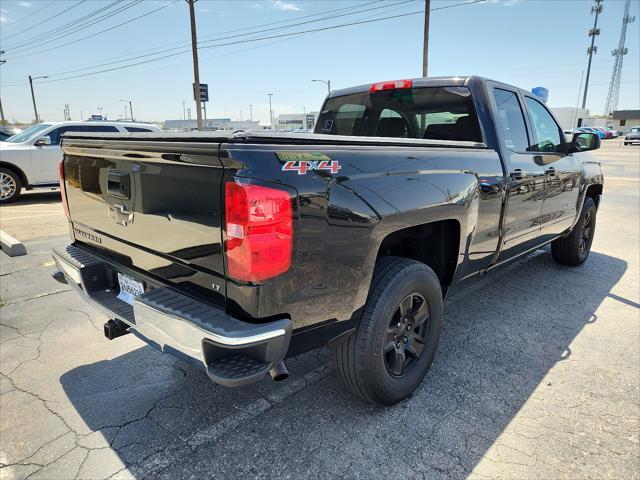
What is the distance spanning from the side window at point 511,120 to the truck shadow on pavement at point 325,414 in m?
1.59

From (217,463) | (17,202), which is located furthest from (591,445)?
(17,202)

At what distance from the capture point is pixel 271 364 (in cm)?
183

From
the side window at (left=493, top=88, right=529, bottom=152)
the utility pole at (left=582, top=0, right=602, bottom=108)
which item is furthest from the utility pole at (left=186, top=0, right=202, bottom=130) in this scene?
the utility pole at (left=582, top=0, right=602, bottom=108)

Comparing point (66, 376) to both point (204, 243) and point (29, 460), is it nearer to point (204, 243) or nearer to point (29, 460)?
point (29, 460)

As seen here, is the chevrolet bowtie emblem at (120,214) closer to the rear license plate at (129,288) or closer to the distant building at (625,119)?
the rear license plate at (129,288)

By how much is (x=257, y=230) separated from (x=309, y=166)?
38 cm

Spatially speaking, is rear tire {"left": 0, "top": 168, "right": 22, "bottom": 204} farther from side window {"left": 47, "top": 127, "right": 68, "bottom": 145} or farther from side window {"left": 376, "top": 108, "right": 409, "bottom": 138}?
side window {"left": 376, "top": 108, "right": 409, "bottom": 138}

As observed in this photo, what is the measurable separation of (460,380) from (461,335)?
28.9 inches

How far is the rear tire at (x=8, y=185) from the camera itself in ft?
31.0

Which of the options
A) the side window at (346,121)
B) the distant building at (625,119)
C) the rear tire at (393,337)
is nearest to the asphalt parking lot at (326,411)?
the rear tire at (393,337)

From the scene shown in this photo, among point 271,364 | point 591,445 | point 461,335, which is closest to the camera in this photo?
point 271,364

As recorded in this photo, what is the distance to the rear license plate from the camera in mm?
2398

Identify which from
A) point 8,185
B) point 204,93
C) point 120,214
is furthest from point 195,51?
point 120,214

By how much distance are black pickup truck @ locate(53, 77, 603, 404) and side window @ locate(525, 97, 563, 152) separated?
0.51 metres
